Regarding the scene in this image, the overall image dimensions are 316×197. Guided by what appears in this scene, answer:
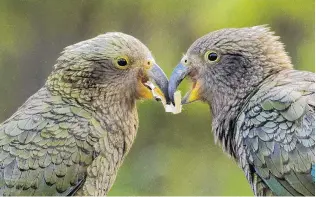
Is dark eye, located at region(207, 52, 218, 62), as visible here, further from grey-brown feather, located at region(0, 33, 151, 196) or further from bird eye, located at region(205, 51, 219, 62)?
grey-brown feather, located at region(0, 33, 151, 196)

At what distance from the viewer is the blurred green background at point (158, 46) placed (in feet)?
13.8

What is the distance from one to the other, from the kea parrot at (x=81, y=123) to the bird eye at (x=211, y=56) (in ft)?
0.71

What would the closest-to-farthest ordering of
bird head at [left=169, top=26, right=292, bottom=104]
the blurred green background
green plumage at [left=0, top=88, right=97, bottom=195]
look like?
green plumage at [left=0, top=88, right=97, bottom=195] → bird head at [left=169, top=26, right=292, bottom=104] → the blurred green background

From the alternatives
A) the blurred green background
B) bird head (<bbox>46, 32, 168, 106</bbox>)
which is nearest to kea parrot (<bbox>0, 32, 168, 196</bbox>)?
bird head (<bbox>46, 32, 168, 106</bbox>)

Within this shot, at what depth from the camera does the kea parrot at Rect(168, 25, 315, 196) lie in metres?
2.57

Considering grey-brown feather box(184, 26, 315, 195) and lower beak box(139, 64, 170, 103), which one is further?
lower beak box(139, 64, 170, 103)

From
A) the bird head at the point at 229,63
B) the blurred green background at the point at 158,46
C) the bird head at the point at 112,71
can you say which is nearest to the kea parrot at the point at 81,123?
the bird head at the point at 112,71

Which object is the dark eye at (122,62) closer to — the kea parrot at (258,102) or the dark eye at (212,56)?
the kea parrot at (258,102)

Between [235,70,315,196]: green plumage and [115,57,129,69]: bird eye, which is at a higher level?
[115,57,129,69]: bird eye

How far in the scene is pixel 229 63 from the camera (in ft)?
9.42

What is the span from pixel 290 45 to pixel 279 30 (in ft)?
0.48

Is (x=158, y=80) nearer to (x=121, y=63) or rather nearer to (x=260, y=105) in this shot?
(x=121, y=63)

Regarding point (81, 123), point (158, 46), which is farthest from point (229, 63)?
point (158, 46)

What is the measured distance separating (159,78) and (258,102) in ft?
1.39
